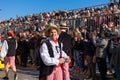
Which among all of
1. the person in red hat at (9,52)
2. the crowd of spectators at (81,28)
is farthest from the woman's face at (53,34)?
the person in red hat at (9,52)

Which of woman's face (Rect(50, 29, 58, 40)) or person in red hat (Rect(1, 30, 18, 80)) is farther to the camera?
person in red hat (Rect(1, 30, 18, 80))

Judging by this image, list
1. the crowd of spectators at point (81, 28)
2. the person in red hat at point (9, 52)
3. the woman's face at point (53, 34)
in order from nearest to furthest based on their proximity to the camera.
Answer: the woman's face at point (53, 34) < the person in red hat at point (9, 52) < the crowd of spectators at point (81, 28)

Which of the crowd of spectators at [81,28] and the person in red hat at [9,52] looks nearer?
the person in red hat at [9,52]

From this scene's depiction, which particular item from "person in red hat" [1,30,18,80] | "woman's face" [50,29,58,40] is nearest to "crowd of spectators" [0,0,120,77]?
"person in red hat" [1,30,18,80]

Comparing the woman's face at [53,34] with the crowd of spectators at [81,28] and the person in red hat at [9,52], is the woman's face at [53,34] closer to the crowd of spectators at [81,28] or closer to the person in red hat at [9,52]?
the crowd of spectators at [81,28]

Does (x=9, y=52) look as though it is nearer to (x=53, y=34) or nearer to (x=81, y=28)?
(x=81, y=28)

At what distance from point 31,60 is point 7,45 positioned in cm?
643

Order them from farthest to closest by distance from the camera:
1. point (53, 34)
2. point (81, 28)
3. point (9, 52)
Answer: point (81, 28)
point (9, 52)
point (53, 34)

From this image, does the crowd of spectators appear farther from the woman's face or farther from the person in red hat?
the woman's face

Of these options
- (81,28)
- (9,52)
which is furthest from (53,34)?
(81,28)

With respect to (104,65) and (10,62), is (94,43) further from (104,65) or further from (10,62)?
(10,62)

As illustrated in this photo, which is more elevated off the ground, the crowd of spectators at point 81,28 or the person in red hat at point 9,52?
the crowd of spectators at point 81,28

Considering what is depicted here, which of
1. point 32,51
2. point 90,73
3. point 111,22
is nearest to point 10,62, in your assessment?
point 90,73

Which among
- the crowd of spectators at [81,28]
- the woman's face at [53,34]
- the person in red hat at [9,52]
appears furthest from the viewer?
the crowd of spectators at [81,28]
